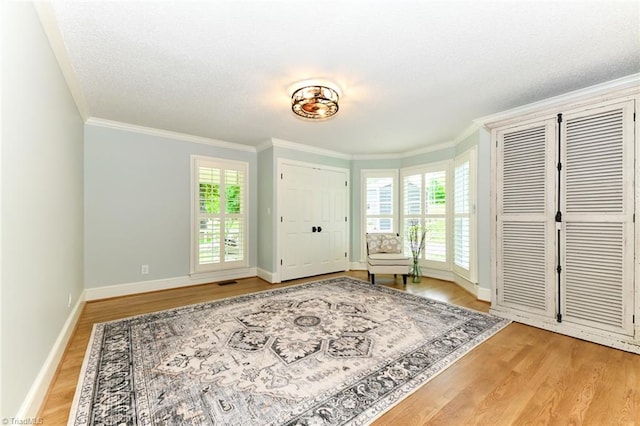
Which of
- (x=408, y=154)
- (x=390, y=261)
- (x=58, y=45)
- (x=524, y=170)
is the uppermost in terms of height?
(x=58, y=45)

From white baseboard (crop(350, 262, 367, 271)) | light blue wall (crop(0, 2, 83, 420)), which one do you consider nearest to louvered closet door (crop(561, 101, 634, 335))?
white baseboard (crop(350, 262, 367, 271))

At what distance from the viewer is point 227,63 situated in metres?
2.31

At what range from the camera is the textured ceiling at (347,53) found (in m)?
1.73

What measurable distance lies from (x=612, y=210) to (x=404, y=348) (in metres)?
2.21

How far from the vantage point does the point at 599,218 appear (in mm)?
2488

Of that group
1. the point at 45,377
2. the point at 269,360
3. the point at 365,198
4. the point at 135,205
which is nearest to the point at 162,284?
the point at 135,205

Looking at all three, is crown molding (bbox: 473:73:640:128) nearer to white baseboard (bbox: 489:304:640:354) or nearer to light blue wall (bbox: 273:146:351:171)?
white baseboard (bbox: 489:304:640:354)

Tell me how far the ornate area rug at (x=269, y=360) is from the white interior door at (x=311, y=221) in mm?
1509

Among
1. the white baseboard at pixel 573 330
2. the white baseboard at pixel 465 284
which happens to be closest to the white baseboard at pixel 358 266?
the white baseboard at pixel 465 284

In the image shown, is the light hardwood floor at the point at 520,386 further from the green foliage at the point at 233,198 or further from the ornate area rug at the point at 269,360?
the green foliage at the point at 233,198

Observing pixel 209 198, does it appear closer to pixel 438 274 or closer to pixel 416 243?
pixel 416 243

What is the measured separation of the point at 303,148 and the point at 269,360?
3.67 m

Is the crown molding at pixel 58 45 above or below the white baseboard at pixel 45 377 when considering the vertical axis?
above

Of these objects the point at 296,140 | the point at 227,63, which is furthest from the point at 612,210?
the point at 296,140
